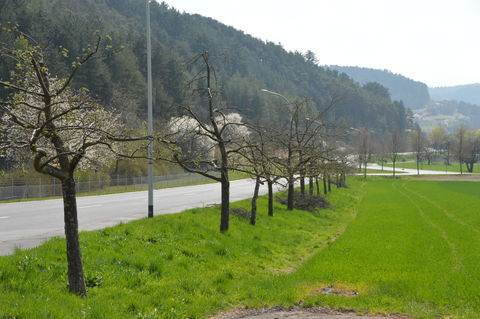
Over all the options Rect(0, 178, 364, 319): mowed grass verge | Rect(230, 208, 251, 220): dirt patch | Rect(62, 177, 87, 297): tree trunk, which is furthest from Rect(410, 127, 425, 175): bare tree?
Rect(62, 177, 87, 297): tree trunk

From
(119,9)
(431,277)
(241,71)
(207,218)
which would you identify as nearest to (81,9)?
(119,9)

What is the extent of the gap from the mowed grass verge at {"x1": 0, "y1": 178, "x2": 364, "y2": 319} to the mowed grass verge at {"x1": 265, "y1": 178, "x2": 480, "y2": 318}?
1.04m

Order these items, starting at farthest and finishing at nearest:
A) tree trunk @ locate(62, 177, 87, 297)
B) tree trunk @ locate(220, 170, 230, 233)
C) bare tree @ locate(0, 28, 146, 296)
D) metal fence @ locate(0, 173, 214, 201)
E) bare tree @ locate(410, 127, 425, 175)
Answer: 1. bare tree @ locate(410, 127, 425, 175)
2. metal fence @ locate(0, 173, 214, 201)
3. tree trunk @ locate(220, 170, 230, 233)
4. tree trunk @ locate(62, 177, 87, 297)
5. bare tree @ locate(0, 28, 146, 296)

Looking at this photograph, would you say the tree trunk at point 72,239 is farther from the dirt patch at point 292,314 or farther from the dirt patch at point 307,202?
the dirt patch at point 307,202

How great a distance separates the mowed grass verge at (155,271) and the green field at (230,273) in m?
0.02

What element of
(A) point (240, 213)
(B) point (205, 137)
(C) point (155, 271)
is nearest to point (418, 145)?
(A) point (240, 213)

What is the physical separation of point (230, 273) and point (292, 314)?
3.16 meters

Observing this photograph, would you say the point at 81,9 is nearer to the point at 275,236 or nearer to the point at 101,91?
the point at 101,91

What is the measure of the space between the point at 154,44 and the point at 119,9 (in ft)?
316

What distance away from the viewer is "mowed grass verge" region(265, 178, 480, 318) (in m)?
8.95

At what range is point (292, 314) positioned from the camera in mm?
8391

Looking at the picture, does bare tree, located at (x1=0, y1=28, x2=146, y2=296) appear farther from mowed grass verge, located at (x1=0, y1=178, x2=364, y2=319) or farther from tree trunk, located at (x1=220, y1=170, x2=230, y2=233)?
tree trunk, located at (x1=220, y1=170, x2=230, y2=233)

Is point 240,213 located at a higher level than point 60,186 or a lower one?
lower

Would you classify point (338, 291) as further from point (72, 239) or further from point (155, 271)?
point (72, 239)
